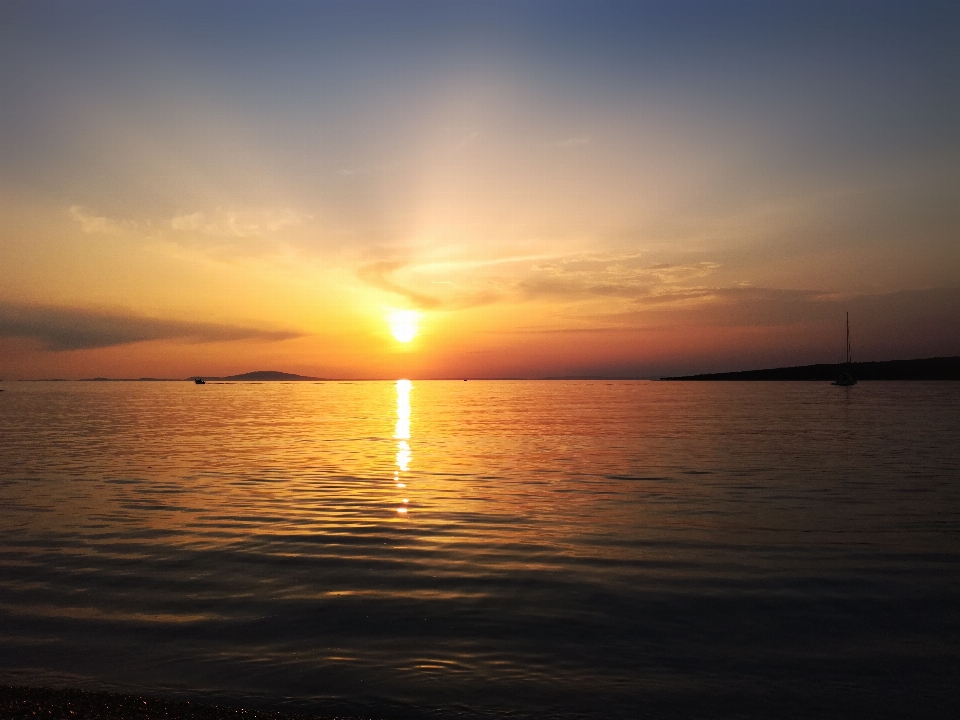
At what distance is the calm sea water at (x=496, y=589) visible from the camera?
8.75 meters

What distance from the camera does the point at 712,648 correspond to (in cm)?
1002

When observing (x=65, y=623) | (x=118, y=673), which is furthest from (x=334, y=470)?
(x=118, y=673)

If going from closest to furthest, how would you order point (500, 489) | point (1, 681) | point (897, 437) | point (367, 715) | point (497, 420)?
point (367, 715), point (1, 681), point (500, 489), point (897, 437), point (497, 420)

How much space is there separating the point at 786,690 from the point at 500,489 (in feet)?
56.2

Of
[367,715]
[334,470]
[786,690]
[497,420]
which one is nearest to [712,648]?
[786,690]

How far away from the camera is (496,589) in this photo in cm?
1297

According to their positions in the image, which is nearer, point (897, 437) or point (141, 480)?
point (141, 480)

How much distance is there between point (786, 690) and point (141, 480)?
25414 mm

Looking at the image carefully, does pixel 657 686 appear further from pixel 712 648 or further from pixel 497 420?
pixel 497 420

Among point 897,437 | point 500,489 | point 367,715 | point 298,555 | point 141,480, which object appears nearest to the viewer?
point 367,715

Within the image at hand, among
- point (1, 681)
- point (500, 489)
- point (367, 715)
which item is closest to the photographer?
point (367, 715)

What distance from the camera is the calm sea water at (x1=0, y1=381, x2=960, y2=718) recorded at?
28.7ft

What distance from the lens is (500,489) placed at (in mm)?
25500

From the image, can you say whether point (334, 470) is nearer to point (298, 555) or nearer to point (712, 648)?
point (298, 555)
